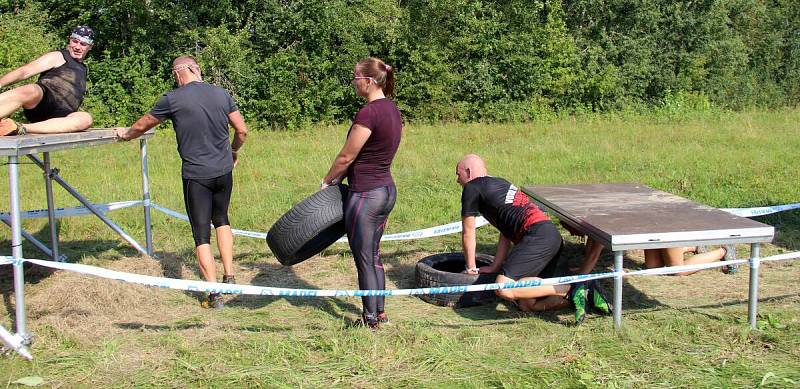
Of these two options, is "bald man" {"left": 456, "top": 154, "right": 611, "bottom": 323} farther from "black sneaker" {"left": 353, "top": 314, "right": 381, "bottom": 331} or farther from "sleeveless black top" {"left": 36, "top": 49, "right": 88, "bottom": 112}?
"sleeveless black top" {"left": 36, "top": 49, "right": 88, "bottom": 112}

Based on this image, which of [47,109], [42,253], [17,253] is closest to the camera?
[17,253]

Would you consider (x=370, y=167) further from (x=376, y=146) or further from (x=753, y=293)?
(x=753, y=293)

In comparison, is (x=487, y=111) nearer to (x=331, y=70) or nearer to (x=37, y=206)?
(x=331, y=70)

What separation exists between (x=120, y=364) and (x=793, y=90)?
23.7 meters

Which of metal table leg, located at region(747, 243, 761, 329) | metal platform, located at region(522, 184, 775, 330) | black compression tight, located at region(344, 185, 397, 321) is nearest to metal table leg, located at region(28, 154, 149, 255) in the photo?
black compression tight, located at region(344, 185, 397, 321)

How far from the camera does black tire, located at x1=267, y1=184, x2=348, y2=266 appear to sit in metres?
5.00

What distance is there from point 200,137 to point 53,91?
1.51 m

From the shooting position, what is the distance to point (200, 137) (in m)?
5.26

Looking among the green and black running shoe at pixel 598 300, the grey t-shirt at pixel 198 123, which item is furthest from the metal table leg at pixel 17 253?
the green and black running shoe at pixel 598 300

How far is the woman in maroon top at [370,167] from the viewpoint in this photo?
4508mm

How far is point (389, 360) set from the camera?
423cm

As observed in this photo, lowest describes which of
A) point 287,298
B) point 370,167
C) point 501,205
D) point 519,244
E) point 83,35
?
point 287,298

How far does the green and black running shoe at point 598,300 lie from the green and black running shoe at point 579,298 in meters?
→ 0.05

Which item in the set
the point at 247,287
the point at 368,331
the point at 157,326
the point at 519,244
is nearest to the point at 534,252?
the point at 519,244
